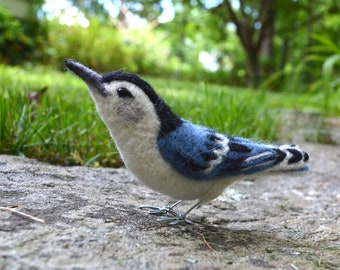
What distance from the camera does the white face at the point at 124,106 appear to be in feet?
3.60

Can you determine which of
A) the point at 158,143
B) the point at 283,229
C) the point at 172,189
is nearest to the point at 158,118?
the point at 158,143

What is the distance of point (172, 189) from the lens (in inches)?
46.2

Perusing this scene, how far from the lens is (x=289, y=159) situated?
1.22m

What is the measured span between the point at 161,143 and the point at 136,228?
0.71 ft

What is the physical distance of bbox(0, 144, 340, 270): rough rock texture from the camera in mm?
907

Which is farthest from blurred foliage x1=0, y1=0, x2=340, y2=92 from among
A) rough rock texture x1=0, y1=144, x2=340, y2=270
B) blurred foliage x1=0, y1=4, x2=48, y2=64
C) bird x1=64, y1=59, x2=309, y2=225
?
bird x1=64, y1=59, x2=309, y2=225

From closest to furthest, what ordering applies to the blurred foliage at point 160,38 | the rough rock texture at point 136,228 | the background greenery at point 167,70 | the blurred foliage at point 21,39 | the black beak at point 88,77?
the rough rock texture at point 136,228 < the black beak at point 88,77 < the background greenery at point 167,70 < the blurred foliage at point 21,39 < the blurred foliage at point 160,38

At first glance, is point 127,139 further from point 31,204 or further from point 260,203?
point 260,203

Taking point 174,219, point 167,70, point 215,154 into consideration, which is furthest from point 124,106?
point 167,70

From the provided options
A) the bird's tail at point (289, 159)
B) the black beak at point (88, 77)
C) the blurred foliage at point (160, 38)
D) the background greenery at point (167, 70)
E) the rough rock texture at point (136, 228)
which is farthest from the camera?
the blurred foliage at point (160, 38)

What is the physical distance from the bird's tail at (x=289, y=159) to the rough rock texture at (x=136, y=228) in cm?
6

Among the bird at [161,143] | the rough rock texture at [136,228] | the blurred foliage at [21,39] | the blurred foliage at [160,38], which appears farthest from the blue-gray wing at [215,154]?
the blurred foliage at [21,39]

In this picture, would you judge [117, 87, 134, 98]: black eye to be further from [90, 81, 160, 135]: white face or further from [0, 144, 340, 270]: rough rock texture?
[0, 144, 340, 270]: rough rock texture

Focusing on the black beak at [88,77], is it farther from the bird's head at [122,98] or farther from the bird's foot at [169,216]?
the bird's foot at [169,216]
